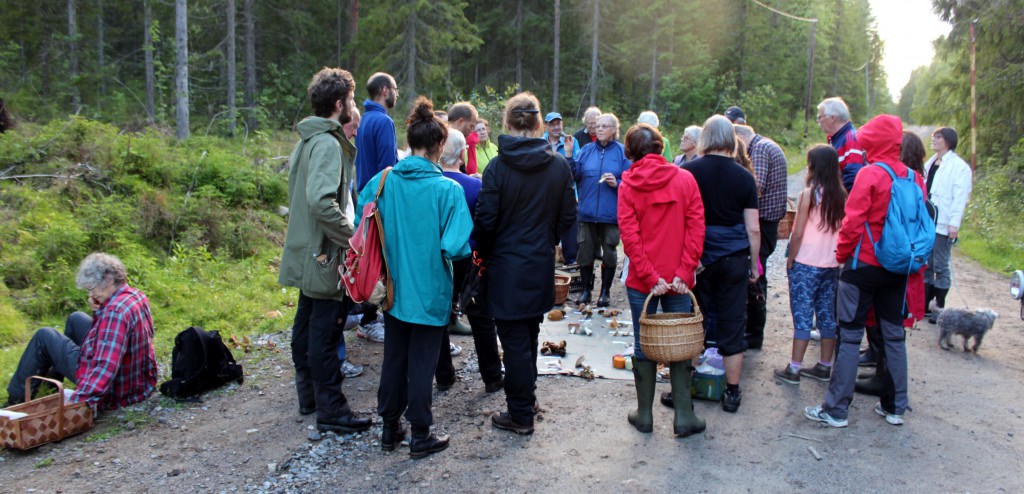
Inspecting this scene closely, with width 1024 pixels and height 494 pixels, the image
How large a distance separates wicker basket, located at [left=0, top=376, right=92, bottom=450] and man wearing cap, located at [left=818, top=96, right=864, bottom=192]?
19.8ft

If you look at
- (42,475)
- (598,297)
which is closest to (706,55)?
(598,297)

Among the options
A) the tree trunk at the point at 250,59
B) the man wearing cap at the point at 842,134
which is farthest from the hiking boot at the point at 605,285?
the tree trunk at the point at 250,59

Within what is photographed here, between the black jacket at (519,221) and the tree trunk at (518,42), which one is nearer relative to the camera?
the black jacket at (519,221)

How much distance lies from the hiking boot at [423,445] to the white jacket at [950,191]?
18.8 feet

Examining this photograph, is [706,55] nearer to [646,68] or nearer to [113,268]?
[646,68]

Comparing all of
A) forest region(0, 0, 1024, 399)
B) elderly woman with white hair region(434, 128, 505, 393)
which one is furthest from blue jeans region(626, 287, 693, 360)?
forest region(0, 0, 1024, 399)

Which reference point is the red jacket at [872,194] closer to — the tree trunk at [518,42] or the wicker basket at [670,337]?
the wicker basket at [670,337]

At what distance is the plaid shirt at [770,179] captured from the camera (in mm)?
5676

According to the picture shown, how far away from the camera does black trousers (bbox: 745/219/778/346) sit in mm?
5707

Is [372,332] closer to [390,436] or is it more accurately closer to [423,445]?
[390,436]

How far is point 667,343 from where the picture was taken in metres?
3.97

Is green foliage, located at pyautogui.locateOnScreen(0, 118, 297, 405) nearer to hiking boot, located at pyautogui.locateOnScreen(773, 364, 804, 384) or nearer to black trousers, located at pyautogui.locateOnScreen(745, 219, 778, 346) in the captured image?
black trousers, located at pyautogui.locateOnScreen(745, 219, 778, 346)

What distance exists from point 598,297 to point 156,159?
7548mm

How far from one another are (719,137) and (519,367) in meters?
2.10
